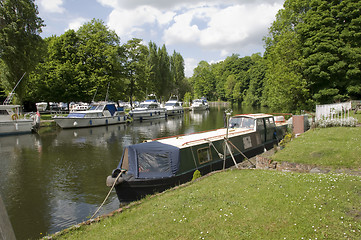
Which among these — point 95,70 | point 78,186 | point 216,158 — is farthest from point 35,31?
point 216,158

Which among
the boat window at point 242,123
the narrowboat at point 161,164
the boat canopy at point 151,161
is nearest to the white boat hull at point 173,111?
the boat window at point 242,123

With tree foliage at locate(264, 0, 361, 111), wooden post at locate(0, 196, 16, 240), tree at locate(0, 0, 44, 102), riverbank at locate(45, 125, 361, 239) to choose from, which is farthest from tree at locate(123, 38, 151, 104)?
wooden post at locate(0, 196, 16, 240)

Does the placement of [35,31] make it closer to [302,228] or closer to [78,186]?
[78,186]

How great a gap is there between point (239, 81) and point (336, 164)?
10628 centimetres

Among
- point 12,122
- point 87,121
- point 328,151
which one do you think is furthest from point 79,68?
point 328,151

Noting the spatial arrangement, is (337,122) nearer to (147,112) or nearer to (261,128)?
(261,128)

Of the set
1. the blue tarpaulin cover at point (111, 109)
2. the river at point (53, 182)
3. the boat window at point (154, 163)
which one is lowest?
the river at point (53, 182)

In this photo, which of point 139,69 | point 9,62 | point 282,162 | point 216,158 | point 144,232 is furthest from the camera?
point 139,69

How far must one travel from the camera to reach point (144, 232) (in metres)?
6.16

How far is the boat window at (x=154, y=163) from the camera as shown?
11148 mm

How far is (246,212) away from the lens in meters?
6.63

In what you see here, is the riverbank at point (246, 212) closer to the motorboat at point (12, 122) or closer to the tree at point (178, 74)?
the motorboat at point (12, 122)

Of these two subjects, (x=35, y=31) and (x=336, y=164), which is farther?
(x=35, y=31)

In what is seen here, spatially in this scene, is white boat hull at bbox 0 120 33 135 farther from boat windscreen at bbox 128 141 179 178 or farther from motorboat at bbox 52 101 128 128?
boat windscreen at bbox 128 141 179 178
